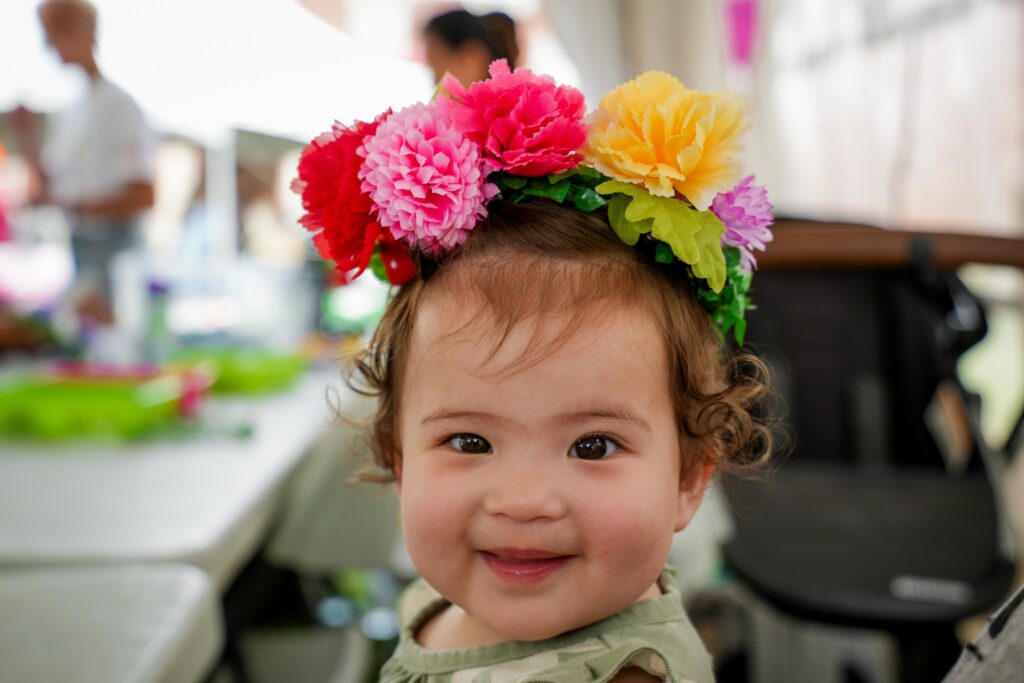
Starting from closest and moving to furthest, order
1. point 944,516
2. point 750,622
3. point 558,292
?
point 558,292 < point 944,516 < point 750,622

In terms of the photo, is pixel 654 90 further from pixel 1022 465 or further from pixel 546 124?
pixel 1022 465

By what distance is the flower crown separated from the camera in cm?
70

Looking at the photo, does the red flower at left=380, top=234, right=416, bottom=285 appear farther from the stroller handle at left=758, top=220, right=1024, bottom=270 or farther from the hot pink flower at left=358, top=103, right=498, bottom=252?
the stroller handle at left=758, top=220, right=1024, bottom=270

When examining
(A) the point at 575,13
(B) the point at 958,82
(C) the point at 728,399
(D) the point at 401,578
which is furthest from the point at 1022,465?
(A) the point at 575,13

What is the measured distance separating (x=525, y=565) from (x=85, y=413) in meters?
1.22

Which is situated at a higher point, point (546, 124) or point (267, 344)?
point (546, 124)

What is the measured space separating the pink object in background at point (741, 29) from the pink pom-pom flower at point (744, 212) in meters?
2.92

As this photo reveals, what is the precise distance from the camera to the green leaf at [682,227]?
698 mm

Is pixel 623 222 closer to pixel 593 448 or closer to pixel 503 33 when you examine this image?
pixel 593 448

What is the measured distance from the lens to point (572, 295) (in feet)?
2.32

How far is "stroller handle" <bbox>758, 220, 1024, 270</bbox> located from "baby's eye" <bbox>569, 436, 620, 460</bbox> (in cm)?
105

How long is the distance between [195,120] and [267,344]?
29.8 inches

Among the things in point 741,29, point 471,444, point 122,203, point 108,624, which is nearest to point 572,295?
point 471,444

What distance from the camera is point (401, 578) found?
2.70m
